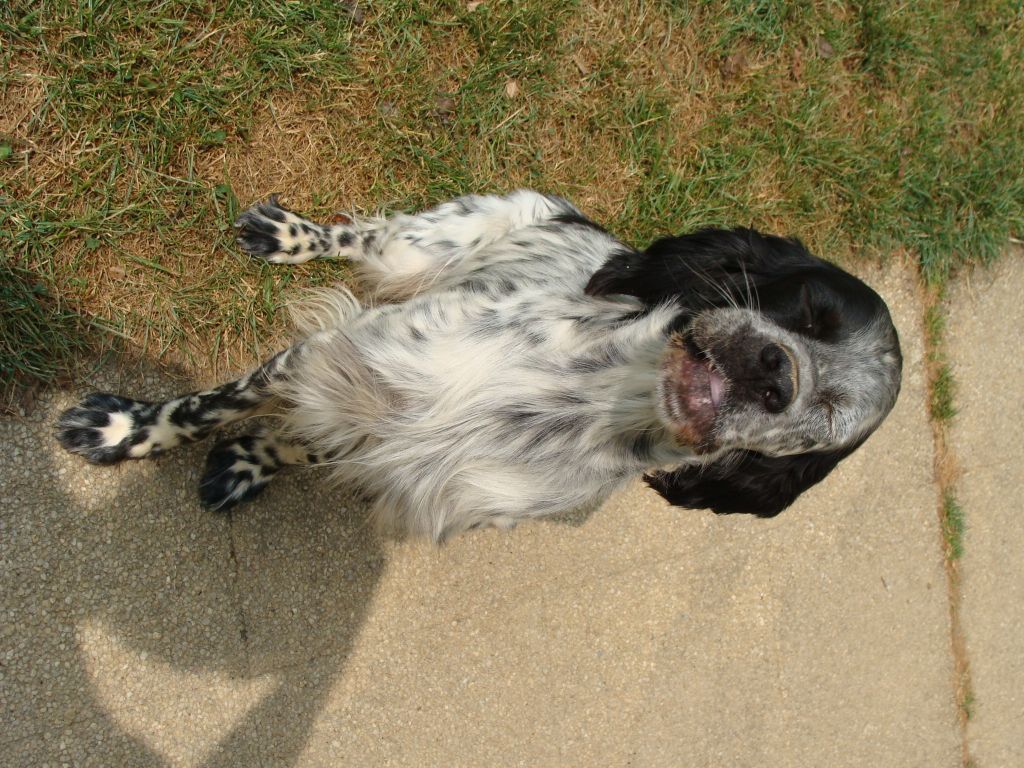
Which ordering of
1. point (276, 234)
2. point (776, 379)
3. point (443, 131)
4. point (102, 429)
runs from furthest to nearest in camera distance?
point (443, 131), point (276, 234), point (102, 429), point (776, 379)

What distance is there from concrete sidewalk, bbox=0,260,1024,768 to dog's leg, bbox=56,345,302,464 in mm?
76

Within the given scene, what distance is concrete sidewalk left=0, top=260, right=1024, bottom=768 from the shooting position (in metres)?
2.61

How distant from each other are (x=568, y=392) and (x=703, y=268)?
20.8 inches

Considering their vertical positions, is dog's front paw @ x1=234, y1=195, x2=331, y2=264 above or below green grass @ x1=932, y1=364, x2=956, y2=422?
above

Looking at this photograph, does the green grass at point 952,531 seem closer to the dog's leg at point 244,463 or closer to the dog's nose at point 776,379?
the dog's nose at point 776,379

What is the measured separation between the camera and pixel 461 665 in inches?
124

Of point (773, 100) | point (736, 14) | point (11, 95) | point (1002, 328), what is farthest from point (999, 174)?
point (11, 95)

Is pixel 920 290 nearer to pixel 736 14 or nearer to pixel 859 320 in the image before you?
pixel 736 14

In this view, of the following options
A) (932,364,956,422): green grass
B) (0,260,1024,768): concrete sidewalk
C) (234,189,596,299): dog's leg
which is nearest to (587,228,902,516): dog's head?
(234,189,596,299): dog's leg

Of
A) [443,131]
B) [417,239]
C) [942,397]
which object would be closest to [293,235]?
[417,239]

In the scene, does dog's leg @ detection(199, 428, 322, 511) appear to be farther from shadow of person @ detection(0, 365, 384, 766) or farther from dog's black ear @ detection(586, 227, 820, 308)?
dog's black ear @ detection(586, 227, 820, 308)

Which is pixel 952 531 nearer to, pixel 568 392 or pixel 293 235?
pixel 568 392

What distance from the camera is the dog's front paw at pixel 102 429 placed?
8.66ft

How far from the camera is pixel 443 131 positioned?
3.49m
